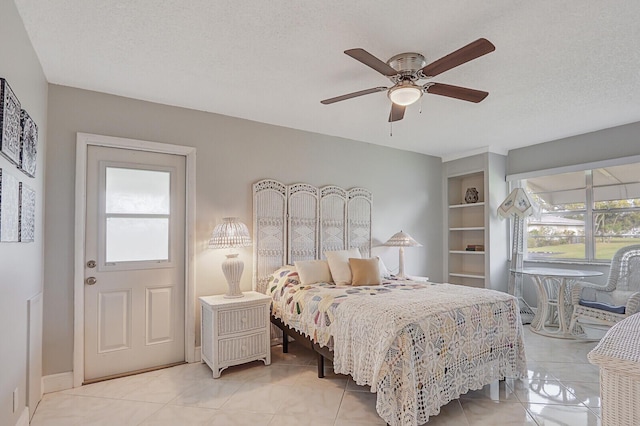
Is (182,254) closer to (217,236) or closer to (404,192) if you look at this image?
(217,236)

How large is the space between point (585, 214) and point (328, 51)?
13.6ft

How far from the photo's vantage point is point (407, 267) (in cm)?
519

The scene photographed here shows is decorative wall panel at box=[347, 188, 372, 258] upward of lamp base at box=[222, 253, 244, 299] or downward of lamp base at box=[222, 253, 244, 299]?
upward

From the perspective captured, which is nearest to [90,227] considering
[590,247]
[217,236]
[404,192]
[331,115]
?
[217,236]

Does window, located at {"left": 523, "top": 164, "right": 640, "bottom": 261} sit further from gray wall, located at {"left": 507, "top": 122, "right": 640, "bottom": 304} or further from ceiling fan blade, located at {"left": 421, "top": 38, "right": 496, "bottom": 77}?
ceiling fan blade, located at {"left": 421, "top": 38, "right": 496, "bottom": 77}

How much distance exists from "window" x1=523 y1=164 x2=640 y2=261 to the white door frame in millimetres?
4570


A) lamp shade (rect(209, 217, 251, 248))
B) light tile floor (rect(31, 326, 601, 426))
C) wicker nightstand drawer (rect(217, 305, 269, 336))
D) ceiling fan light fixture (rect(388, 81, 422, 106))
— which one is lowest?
light tile floor (rect(31, 326, 601, 426))

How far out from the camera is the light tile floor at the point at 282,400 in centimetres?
239

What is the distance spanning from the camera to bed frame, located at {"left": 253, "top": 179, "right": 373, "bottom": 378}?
3842 mm

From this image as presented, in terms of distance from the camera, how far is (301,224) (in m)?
4.15

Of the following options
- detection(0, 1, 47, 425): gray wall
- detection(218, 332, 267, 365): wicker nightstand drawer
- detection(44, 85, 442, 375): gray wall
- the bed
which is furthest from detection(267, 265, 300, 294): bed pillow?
detection(0, 1, 47, 425): gray wall

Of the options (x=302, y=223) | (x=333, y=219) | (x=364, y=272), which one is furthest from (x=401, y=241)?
(x=302, y=223)

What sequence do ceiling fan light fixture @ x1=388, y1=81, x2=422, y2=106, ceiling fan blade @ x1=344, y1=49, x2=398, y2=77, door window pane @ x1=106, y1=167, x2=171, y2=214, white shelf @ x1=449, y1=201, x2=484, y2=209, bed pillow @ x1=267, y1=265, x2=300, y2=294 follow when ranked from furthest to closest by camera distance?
white shelf @ x1=449, y1=201, x2=484, y2=209, bed pillow @ x1=267, y1=265, x2=300, y2=294, door window pane @ x1=106, y1=167, x2=171, y2=214, ceiling fan light fixture @ x1=388, y1=81, x2=422, y2=106, ceiling fan blade @ x1=344, y1=49, x2=398, y2=77

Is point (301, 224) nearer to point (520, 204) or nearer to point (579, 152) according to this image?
point (520, 204)
